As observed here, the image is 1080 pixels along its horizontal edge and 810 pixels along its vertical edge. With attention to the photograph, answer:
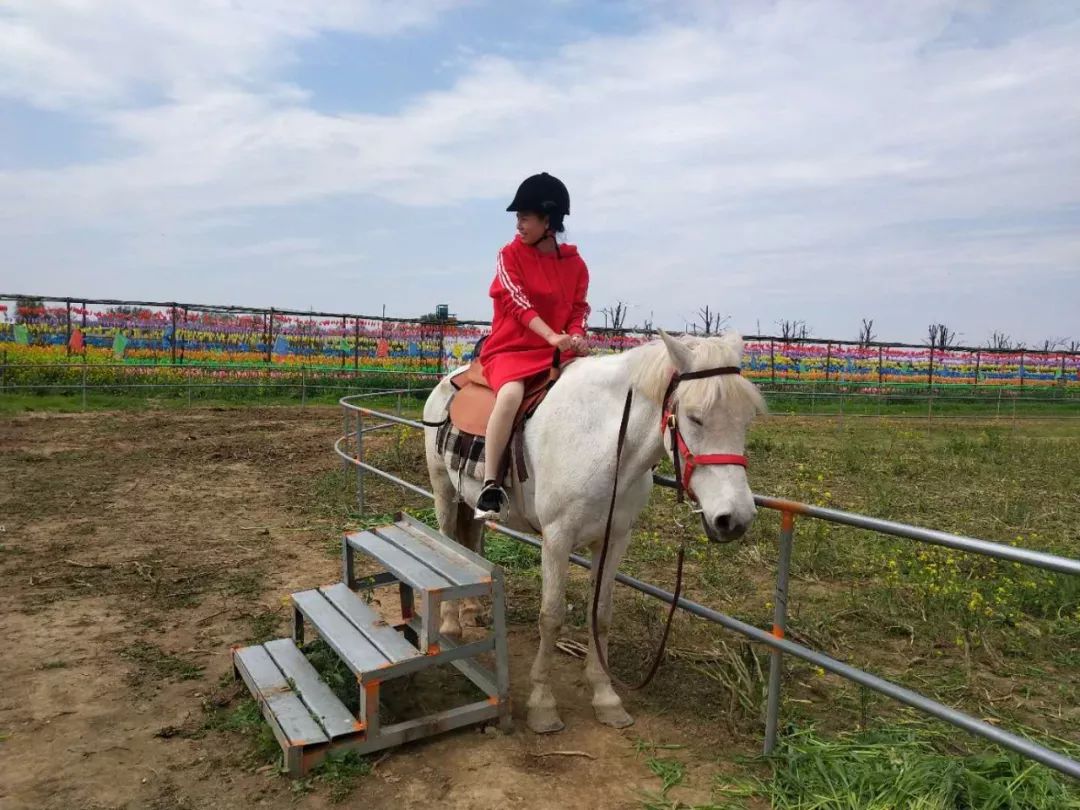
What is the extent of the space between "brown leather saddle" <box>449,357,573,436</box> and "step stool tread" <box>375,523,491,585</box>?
23.8 inches

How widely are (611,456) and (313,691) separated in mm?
1649

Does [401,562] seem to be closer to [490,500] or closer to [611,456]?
[490,500]

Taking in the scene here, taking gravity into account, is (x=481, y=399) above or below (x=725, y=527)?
above

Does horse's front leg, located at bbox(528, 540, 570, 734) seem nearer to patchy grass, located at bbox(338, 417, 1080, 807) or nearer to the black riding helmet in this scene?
patchy grass, located at bbox(338, 417, 1080, 807)

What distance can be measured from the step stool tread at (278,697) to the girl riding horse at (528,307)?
109 cm

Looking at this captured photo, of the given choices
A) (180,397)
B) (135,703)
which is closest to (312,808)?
(135,703)

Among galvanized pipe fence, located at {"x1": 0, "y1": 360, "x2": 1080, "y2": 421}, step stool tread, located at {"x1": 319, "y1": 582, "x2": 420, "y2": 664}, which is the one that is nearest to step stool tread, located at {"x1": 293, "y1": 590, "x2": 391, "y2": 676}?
step stool tread, located at {"x1": 319, "y1": 582, "x2": 420, "y2": 664}

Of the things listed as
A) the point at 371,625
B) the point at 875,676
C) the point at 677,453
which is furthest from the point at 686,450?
the point at 371,625

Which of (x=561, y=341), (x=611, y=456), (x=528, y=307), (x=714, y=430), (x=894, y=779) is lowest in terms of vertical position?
(x=894, y=779)

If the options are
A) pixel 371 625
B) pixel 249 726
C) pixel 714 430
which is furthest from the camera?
pixel 371 625

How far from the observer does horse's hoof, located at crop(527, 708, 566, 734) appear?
3012 mm

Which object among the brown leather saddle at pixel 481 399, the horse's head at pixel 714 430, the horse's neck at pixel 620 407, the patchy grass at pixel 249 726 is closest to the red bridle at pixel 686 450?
the horse's head at pixel 714 430

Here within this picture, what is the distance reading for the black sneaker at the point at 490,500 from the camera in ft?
10.3

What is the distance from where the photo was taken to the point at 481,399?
341cm
